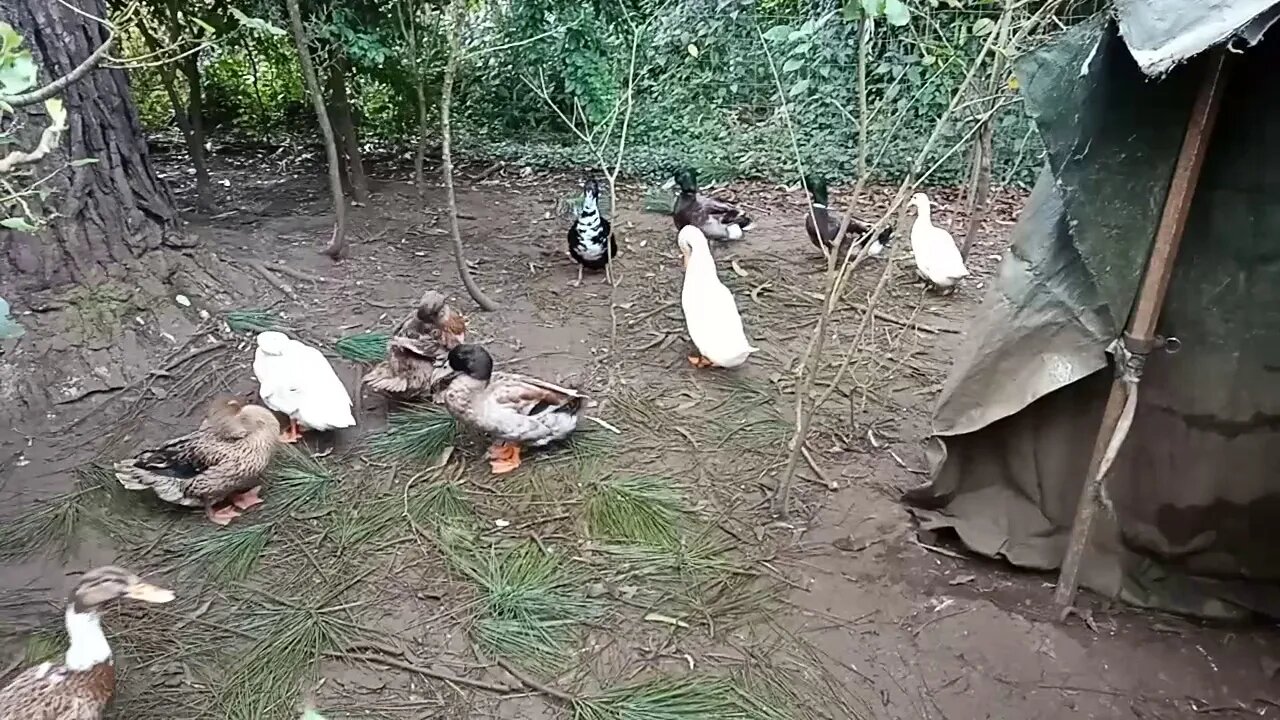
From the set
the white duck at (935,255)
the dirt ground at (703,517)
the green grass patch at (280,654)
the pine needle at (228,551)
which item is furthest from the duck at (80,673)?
the white duck at (935,255)

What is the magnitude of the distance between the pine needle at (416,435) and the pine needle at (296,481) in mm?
238

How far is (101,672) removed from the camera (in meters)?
2.33

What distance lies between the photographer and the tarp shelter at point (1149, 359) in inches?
96.7

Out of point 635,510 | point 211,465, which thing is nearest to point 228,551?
point 211,465

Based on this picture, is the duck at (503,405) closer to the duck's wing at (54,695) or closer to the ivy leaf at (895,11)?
the duck's wing at (54,695)

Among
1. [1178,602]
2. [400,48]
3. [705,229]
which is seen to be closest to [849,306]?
[705,229]

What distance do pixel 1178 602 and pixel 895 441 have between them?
1.20 m

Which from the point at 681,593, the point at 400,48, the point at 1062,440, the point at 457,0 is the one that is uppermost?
the point at 457,0

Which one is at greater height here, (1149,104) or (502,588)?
(1149,104)

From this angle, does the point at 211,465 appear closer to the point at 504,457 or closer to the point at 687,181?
the point at 504,457

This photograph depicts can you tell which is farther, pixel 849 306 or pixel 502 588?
pixel 849 306

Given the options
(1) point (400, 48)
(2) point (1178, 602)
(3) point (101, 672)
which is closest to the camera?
(3) point (101, 672)

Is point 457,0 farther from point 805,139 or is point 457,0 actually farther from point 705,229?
point 805,139

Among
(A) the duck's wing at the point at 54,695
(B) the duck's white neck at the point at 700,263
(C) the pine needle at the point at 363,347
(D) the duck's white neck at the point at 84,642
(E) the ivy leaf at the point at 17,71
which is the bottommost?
(C) the pine needle at the point at 363,347
